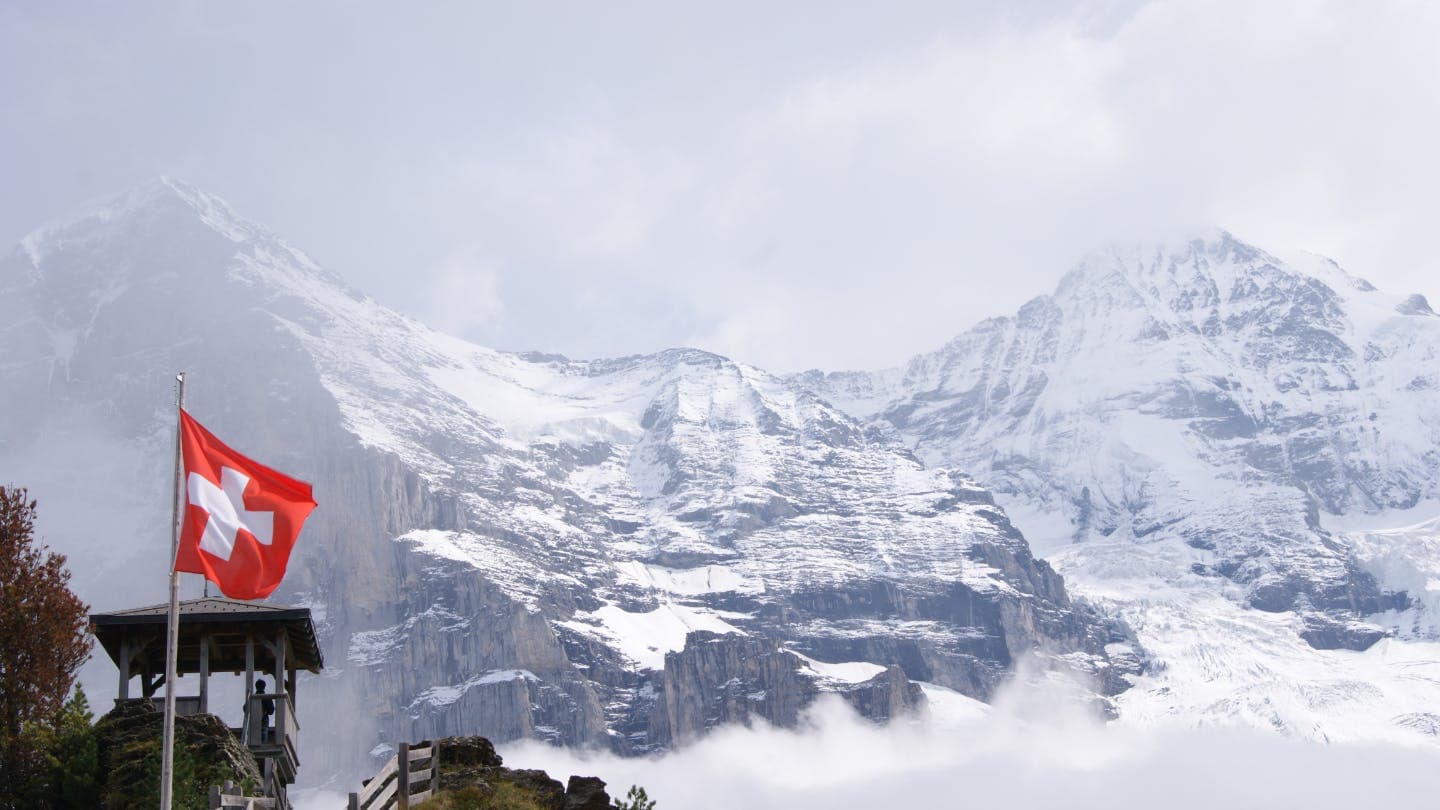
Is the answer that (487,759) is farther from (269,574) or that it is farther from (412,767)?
(269,574)

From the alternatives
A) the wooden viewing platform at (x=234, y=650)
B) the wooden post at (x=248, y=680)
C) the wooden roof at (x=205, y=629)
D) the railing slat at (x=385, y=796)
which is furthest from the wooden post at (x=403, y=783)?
the wooden post at (x=248, y=680)

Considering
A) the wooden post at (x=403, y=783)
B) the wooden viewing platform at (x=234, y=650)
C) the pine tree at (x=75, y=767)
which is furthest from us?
the wooden viewing platform at (x=234, y=650)

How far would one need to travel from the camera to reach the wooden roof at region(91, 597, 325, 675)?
5519 centimetres

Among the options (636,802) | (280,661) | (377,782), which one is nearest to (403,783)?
(377,782)

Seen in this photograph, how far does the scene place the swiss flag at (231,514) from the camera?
42.4 metres

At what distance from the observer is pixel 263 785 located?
54.5 m

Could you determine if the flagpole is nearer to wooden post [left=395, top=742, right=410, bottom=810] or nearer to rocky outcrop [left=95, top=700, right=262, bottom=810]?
wooden post [left=395, top=742, right=410, bottom=810]

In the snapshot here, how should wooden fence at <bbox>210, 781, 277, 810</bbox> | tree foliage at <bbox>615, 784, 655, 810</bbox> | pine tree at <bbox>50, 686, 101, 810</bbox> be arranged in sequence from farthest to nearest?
pine tree at <bbox>50, 686, 101, 810</bbox> < tree foliage at <bbox>615, 784, 655, 810</bbox> < wooden fence at <bbox>210, 781, 277, 810</bbox>

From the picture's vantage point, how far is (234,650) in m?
59.8

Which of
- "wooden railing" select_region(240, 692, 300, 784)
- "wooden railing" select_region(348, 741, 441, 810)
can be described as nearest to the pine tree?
"wooden railing" select_region(240, 692, 300, 784)

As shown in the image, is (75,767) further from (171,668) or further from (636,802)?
(636,802)

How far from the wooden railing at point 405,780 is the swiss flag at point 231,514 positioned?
176 inches

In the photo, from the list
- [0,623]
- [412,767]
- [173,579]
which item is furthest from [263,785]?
[173,579]

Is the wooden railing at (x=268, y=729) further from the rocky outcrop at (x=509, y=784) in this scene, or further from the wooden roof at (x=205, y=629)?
the rocky outcrop at (x=509, y=784)
